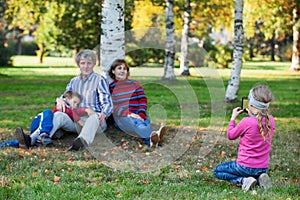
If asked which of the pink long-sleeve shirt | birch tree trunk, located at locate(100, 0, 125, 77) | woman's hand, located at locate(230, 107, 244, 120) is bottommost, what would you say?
the pink long-sleeve shirt

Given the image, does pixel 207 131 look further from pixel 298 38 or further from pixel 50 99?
pixel 298 38

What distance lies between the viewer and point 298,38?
3058 centimetres

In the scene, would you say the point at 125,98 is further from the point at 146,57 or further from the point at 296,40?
the point at 146,57

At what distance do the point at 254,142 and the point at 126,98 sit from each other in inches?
121

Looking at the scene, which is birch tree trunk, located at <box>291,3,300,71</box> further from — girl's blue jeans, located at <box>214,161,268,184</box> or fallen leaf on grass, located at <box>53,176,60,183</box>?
fallen leaf on grass, located at <box>53,176,60,183</box>

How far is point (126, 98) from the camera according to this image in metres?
7.91

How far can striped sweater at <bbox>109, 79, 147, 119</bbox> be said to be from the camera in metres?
7.89

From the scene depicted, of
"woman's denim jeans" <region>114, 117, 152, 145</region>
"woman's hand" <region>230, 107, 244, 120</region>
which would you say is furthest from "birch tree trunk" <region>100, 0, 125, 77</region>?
"woman's hand" <region>230, 107, 244, 120</region>

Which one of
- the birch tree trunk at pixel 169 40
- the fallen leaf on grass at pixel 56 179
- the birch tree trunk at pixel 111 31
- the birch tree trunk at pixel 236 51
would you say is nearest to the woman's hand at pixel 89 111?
the birch tree trunk at pixel 111 31

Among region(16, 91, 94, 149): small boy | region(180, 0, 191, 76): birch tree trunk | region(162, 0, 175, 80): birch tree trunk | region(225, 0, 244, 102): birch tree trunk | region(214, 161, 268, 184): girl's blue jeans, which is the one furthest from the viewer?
region(180, 0, 191, 76): birch tree trunk

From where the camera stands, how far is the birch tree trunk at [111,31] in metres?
8.31

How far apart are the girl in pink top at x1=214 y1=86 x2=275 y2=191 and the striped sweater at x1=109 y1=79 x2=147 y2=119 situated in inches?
110

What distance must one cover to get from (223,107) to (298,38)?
65.3ft

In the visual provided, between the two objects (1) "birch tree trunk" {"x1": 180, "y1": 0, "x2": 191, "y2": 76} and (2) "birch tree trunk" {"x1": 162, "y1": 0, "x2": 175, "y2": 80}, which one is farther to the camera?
(1) "birch tree trunk" {"x1": 180, "y1": 0, "x2": 191, "y2": 76}
